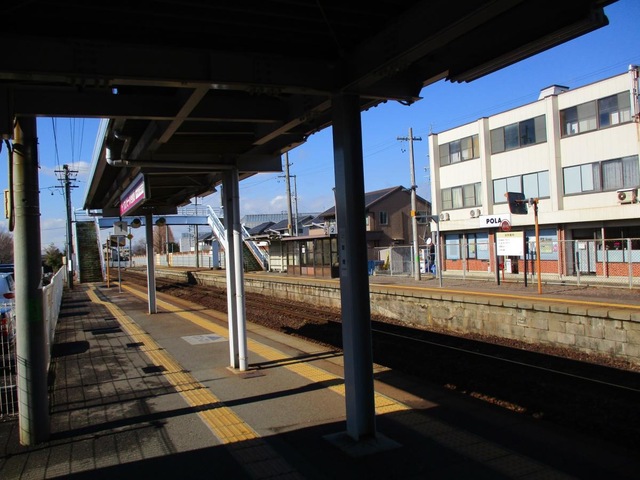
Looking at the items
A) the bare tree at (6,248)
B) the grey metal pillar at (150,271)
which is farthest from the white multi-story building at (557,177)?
the bare tree at (6,248)

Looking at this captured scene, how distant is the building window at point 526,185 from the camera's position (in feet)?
90.7

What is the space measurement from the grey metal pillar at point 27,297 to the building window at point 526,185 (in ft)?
83.6

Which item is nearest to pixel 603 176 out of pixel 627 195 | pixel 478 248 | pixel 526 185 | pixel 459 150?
pixel 627 195

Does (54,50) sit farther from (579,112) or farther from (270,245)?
(270,245)

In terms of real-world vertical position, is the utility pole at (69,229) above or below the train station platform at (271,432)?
above

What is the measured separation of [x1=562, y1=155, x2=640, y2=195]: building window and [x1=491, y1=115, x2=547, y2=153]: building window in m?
2.57

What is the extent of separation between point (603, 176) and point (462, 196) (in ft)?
31.2

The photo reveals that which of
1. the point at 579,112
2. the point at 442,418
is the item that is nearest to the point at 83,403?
the point at 442,418

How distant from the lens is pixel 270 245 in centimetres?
3803

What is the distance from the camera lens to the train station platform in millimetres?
4172

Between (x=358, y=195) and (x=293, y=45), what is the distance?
4.79 ft

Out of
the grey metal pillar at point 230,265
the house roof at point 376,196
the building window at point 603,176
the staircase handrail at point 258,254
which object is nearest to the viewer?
the grey metal pillar at point 230,265

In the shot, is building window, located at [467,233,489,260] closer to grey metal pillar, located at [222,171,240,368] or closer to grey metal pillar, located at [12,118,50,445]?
grey metal pillar, located at [222,171,240,368]

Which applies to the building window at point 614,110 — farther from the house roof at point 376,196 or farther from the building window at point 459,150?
the house roof at point 376,196
